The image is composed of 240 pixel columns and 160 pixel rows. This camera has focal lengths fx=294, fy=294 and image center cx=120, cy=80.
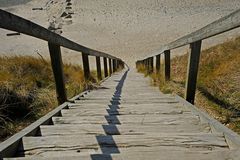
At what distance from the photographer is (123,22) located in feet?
100

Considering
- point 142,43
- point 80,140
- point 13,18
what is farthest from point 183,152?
point 142,43

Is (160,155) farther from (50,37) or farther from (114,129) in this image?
(50,37)

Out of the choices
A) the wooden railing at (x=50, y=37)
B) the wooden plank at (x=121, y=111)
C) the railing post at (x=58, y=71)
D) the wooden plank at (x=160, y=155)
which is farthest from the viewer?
the railing post at (x=58, y=71)

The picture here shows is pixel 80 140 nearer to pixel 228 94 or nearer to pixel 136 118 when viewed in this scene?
pixel 136 118

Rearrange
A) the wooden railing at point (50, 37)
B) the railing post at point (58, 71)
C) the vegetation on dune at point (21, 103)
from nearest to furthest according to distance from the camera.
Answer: the wooden railing at point (50, 37) → the vegetation on dune at point (21, 103) → the railing post at point (58, 71)

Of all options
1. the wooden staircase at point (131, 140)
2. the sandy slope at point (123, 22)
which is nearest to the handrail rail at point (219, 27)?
the wooden staircase at point (131, 140)

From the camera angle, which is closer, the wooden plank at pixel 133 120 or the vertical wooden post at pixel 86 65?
the wooden plank at pixel 133 120

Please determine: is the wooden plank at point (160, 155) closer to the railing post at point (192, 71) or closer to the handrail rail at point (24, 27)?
the handrail rail at point (24, 27)

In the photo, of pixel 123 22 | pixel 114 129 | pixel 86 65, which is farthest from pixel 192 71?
pixel 123 22

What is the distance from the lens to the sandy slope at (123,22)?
2375cm

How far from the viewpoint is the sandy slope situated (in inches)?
935

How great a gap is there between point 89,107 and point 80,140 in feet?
4.29

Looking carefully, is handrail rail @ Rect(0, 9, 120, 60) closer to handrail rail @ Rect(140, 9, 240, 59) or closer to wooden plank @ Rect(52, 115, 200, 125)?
wooden plank @ Rect(52, 115, 200, 125)

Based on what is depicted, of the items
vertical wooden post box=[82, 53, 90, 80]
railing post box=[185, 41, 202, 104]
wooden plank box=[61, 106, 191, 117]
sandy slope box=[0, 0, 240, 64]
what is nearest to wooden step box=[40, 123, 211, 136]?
wooden plank box=[61, 106, 191, 117]
